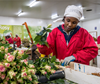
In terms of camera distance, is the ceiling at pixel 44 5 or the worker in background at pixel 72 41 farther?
the ceiling at pixel 44 5

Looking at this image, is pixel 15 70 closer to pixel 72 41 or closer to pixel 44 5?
pixel 72 41

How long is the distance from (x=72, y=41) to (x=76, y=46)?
3.4 inches

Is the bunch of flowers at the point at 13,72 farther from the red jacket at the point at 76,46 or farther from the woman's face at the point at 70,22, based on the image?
the woman's face at the point at 70,22

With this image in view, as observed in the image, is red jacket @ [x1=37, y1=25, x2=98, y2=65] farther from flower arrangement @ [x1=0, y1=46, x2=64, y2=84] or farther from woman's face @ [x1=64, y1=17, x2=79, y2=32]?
flower arrangement @ [x1=0, y1=46, x2=64, y2=84]

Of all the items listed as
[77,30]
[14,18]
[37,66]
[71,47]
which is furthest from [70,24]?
[14,18]

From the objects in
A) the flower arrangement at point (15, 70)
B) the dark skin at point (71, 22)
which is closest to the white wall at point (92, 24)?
the dark skin at point (71, 22)

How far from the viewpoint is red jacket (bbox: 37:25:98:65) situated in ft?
4.47

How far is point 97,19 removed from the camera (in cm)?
1183

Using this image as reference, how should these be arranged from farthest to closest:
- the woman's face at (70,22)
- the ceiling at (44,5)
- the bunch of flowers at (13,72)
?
the ceiling at (44,5), the woman's face at (70,22), the bunch of flowers at (13,72)

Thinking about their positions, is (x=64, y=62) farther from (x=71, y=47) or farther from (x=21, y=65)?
(x=21, y=65)

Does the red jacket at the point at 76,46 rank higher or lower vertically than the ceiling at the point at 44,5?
lower

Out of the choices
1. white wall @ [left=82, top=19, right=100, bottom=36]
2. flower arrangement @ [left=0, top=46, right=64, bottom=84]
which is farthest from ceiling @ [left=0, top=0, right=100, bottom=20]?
flower arrangement @ [left=0, top=46, right=64, bottom=84]

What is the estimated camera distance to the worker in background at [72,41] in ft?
4.42

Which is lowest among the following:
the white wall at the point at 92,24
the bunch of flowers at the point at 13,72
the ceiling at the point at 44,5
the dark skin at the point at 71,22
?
the bunch of flowers at the point at 13,72
